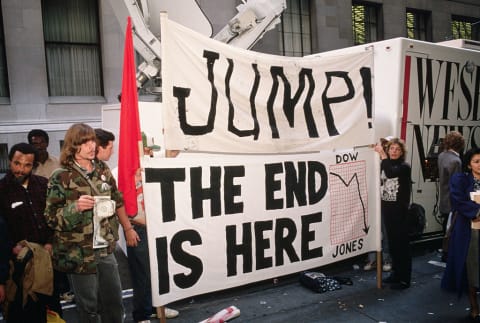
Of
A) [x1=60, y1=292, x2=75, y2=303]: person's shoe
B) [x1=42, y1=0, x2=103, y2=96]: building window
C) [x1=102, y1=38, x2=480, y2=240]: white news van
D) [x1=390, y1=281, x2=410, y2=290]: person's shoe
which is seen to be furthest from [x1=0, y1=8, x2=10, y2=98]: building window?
[x1=390, y1=281, x2=410, y2=290]: person's shoe

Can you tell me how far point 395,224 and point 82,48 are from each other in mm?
8745

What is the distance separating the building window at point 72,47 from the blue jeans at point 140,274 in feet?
24.1

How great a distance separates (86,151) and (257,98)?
1860 mm

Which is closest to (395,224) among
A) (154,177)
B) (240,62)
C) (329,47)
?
(240,62)

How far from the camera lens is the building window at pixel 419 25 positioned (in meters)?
16.7

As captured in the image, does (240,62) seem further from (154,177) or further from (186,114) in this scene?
(154,177)

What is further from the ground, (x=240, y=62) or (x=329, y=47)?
(x=329, y=47)

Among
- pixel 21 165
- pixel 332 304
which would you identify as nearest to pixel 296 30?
pixel 332 304

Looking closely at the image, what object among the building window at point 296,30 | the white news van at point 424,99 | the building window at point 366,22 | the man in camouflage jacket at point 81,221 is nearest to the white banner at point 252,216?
the man in camouflage jacket at point 81,221

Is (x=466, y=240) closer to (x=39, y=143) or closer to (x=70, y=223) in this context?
(x=70, y=223)

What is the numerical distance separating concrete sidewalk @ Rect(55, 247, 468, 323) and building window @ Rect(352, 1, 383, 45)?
1163 cm

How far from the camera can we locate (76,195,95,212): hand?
127 inches

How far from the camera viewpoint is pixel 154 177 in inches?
147

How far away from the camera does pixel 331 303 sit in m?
4.90
